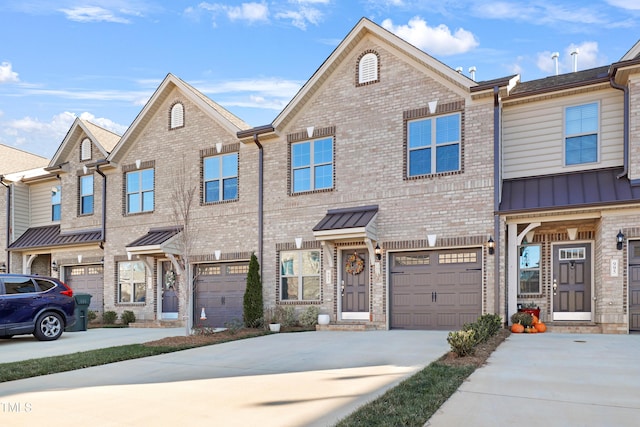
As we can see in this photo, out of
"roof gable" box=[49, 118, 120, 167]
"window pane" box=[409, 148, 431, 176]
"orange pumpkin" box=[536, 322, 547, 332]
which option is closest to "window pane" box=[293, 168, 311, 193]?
"window pane" box=[409, 148, 431, 176]

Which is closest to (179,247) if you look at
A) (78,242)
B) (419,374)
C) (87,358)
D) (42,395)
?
(78,242)

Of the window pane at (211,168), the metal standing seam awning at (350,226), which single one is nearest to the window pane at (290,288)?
the metal standing seam awning at (350,226)

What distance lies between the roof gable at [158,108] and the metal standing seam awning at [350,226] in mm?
4938

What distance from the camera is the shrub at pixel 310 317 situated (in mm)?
15188

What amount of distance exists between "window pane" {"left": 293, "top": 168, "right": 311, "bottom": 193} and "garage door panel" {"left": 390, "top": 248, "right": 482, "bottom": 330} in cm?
362

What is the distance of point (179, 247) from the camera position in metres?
17.3

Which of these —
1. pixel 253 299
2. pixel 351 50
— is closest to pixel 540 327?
pixel 253 299

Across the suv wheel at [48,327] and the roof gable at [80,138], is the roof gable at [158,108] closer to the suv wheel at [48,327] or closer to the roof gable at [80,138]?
the roof gable at [80,138]

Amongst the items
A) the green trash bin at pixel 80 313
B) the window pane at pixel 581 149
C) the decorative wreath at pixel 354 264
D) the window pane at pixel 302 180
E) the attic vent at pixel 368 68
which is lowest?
the green trash bin at pixel 80 313

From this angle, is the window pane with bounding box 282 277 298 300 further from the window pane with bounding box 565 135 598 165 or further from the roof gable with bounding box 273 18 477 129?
the window pane with bounding box 565 135 598 165

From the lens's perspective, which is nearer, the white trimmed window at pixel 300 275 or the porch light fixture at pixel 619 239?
the porch light fixture at pixel 619 239

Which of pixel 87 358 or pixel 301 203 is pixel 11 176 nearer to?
pixel 301 203

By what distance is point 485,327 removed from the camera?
10.6 metres

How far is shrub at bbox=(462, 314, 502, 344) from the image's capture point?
9766 millimetres
